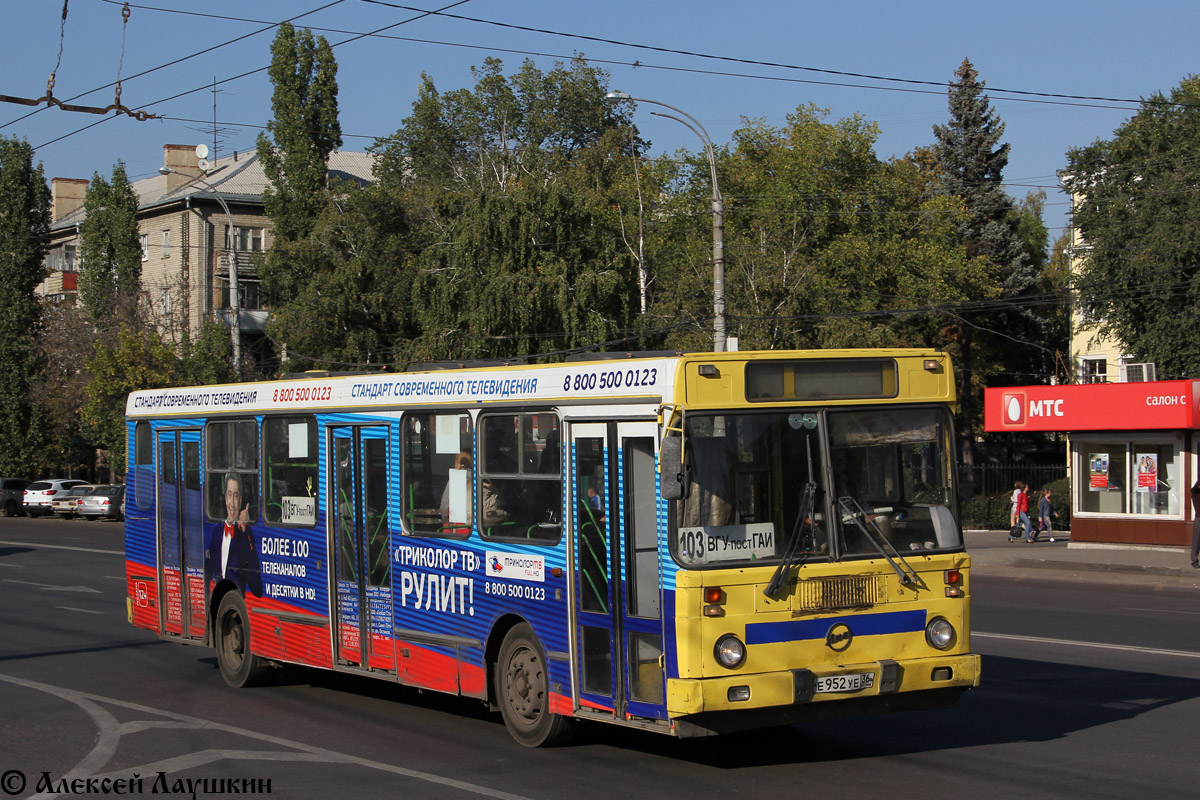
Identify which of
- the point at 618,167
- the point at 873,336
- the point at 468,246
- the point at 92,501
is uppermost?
the point at 618,167

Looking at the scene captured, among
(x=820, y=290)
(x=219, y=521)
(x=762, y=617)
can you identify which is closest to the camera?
(x=762, y=617)

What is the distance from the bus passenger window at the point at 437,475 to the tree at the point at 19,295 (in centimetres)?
5726

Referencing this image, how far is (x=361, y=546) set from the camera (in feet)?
35.2

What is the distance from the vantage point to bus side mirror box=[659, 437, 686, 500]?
741cm

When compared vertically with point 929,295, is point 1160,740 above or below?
below

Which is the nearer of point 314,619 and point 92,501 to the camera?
point 314,619

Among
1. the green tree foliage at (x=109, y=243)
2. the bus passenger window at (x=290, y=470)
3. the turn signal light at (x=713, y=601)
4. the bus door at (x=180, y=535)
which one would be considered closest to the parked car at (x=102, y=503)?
the green tree foliage at (x=109, y=243)

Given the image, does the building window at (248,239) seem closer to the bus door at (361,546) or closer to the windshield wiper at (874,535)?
the bus door at (361,546)

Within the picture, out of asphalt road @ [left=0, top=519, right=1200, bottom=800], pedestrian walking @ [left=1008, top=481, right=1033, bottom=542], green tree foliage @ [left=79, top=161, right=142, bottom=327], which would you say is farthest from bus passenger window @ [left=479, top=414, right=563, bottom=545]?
green tree foliage @ [left=79, top=161, right=142, bottom=327]

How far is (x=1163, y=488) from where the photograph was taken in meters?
29.3

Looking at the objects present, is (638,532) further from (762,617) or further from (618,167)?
(618,167)

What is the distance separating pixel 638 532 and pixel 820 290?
4258 cm

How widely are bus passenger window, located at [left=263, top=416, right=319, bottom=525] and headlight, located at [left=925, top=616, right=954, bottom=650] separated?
5.52 m

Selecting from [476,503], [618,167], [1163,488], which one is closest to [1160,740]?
[476,503]
